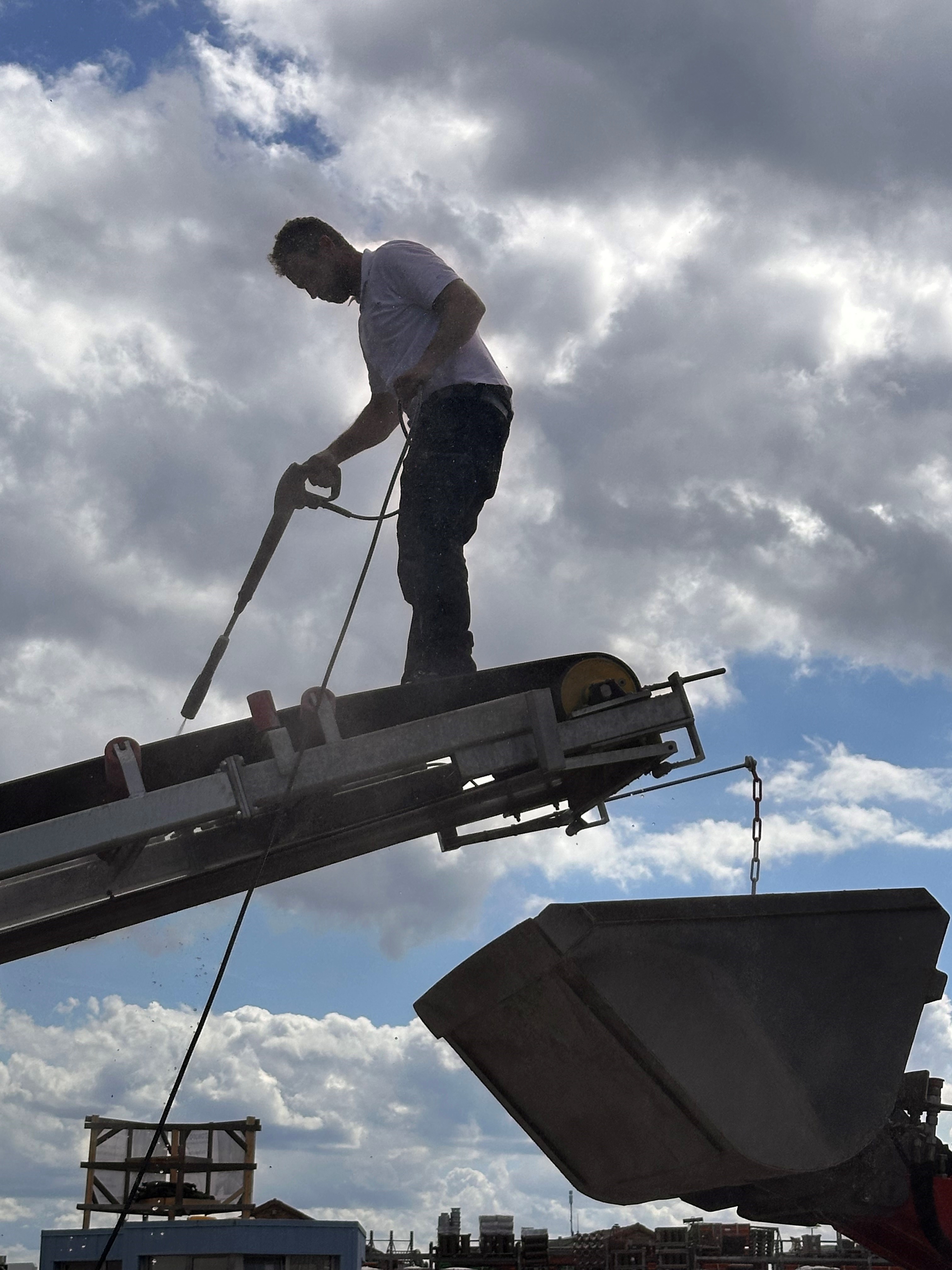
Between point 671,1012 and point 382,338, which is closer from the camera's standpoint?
point 671,1012

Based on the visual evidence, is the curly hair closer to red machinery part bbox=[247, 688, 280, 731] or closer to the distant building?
red machinery part bbox=[247, 688, 280, 731]

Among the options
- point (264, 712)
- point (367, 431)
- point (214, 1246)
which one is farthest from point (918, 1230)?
point (214, 1246)

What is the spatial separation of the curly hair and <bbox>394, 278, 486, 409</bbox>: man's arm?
23.9 inches

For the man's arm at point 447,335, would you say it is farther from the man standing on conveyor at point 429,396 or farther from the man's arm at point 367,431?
the man's arm at point 367,431

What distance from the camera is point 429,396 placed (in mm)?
4676

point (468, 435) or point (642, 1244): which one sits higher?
point (468, 435)

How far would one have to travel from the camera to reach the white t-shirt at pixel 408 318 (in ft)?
15.3

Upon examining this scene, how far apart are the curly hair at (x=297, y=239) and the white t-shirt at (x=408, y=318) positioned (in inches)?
7.3

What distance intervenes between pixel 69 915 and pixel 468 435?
2.11 meters

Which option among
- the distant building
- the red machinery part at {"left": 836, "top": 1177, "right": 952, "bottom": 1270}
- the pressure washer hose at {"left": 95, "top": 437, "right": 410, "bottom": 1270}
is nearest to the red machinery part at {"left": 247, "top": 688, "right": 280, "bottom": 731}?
the pressure washer hose at {"left": 95, "top": 437, "right": 410, "bottom": 1270}

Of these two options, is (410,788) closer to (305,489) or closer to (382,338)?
(305,489)

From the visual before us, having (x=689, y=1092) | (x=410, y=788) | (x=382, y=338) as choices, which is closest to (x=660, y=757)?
(x=410, y=788)

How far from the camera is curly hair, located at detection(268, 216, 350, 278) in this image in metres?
4.80

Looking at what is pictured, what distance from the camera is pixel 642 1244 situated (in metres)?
29.2
